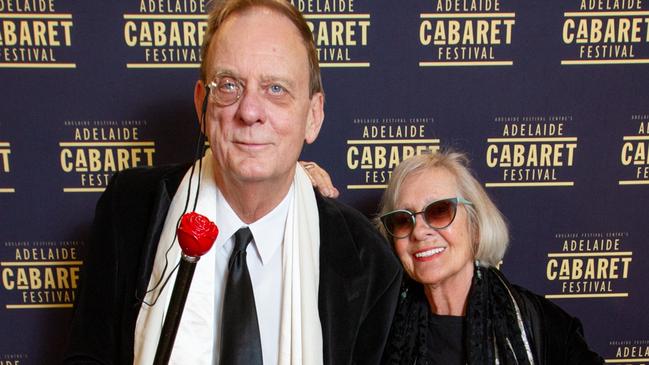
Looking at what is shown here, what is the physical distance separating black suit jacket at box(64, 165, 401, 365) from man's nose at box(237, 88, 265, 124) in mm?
316

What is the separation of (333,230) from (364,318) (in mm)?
230

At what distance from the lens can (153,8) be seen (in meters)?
1.61

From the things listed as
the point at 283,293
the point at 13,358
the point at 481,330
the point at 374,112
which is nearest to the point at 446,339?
the point at 481,330

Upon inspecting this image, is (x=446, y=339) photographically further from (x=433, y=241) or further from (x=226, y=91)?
(x=226, y=91)

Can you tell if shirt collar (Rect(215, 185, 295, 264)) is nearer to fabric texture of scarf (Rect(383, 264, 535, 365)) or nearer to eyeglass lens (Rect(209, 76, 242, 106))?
eyeglass lens (Rect(209, 76, 242, 106))

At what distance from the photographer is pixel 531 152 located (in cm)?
177

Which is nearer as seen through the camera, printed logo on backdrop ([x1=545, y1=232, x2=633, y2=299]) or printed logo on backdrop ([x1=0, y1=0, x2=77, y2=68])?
printed logo on backdrop ([x1=0, y1=0, x2=77, y2=68])

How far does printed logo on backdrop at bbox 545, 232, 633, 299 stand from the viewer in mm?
1826

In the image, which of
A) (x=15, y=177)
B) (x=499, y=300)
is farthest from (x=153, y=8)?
(x=499, y=300)

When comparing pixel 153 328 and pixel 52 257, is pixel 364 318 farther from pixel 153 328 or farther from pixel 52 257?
pixel 52 257

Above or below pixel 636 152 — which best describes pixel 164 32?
above

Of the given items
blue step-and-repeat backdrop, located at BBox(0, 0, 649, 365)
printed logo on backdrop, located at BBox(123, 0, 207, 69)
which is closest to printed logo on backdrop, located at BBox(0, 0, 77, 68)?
blue step-and-repeat backdrop, located at BBox(0, 0, 649, 365)

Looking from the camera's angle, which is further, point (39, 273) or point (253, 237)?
point (39, 273)

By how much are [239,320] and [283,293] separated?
5.1 inches
